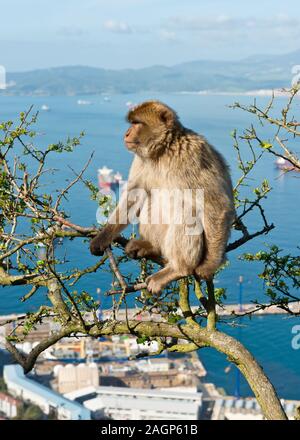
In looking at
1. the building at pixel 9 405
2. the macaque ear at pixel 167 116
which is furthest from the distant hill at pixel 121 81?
the macaque ear at pixel 167 116

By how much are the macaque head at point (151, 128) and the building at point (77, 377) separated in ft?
91.1

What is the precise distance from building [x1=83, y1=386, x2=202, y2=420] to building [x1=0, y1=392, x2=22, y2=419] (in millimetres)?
3145

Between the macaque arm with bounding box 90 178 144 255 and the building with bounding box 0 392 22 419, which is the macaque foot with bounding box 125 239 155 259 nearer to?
the macaque arm with bounding box 90 178 144 255

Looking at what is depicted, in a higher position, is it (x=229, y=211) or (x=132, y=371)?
(x=229, y=211)

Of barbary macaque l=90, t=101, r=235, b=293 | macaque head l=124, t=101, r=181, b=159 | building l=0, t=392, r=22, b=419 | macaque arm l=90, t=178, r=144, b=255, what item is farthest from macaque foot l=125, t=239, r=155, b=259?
building l=0, t=392, r=22, b=419

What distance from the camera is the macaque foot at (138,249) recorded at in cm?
368

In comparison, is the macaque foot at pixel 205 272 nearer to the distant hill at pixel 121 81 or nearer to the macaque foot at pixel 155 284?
the macaque foot at pixel 155 284

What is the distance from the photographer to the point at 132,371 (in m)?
33.0

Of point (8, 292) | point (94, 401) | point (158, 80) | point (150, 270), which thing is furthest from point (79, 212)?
point (158, 80)

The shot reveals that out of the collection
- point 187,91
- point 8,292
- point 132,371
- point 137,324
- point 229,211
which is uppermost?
point 187,91

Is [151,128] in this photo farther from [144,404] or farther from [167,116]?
[144,404]

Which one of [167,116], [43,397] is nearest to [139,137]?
[167,116]
